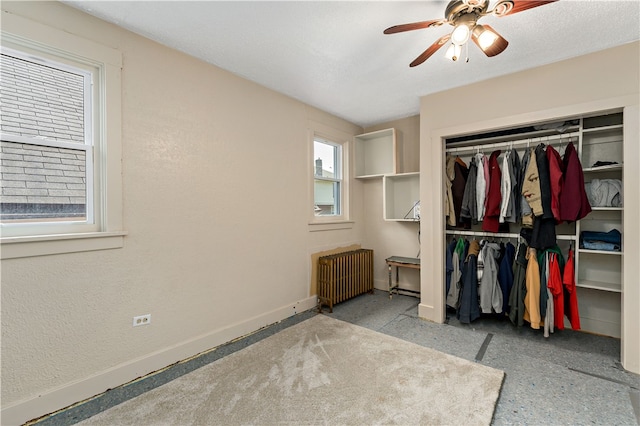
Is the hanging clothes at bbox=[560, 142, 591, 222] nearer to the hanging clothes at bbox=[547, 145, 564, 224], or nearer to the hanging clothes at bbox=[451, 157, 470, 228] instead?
the hanging clothes at bbox=[547, 145, 564, 224]

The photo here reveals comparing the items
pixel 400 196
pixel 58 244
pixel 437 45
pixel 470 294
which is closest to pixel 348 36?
pixel 437 45

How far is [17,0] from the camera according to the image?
63.4 inches

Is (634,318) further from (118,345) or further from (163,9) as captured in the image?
(163,9)

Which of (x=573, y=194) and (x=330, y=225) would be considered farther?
(x=330, y=225)

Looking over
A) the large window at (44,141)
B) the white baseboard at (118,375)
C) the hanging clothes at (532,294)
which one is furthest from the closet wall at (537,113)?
the large window at (44,141)

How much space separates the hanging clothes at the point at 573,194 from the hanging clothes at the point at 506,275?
607 mm

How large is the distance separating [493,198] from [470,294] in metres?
1.05

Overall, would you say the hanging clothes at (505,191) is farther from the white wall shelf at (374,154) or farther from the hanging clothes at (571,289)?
the white wall shelf at (374,154)

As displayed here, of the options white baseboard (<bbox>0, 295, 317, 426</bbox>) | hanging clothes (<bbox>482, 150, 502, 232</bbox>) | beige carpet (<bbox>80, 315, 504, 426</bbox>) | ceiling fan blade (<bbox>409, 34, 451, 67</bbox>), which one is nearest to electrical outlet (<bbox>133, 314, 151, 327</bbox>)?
white baseboard (<bbox>0, 295, 317, 426</bbox>)

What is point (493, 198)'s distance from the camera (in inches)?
114

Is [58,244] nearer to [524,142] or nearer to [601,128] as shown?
[524,142]

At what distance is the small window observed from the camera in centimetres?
387

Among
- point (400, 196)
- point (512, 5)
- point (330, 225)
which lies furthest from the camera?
point (400, 196)

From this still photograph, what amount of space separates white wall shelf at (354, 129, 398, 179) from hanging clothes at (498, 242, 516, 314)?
70.1 inches
